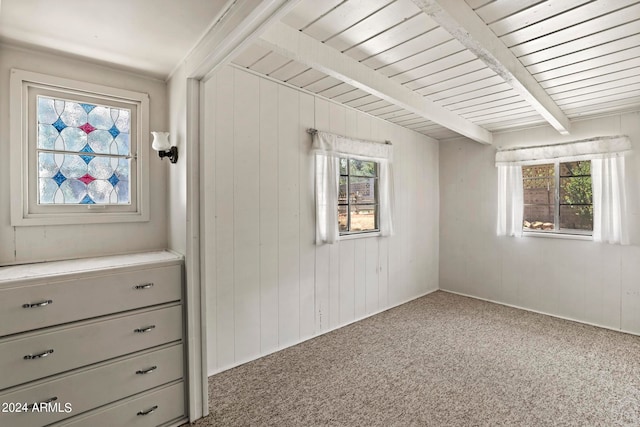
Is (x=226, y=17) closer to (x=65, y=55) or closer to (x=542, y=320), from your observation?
(x=65, y=55)

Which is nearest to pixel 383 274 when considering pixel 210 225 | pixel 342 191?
pixel 342 191

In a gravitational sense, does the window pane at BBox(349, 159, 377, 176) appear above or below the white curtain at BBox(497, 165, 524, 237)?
above

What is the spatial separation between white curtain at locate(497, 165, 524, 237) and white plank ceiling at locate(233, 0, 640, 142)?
980mm

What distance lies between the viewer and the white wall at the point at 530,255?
11.1 ft

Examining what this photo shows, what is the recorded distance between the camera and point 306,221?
303 cm

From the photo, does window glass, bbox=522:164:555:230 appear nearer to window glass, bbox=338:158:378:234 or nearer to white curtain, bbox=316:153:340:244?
window glass, bbox=338:158:378:234

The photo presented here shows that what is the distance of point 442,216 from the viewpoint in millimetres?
4906

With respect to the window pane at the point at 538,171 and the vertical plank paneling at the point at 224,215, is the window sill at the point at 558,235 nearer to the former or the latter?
the window pane at the point at 538,171

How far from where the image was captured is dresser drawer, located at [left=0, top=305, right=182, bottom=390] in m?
1.45

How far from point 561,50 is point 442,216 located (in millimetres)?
3090

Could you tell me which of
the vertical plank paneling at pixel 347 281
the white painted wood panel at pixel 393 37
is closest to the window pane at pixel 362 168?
the vertical plank paneling at pixel 347 281

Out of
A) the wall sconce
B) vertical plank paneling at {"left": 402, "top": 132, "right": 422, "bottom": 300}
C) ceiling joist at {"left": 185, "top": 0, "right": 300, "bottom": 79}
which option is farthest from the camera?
vertical plank paneling at {"left": 402, "top": 132, "right": 422, "bottom": 300}

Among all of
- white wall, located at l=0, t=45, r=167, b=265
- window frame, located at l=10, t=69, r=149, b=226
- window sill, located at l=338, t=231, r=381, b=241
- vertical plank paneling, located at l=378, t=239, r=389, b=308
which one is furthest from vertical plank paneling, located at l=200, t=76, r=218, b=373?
vertical plank paneling, located at l=378, t=239, r=389, b=308

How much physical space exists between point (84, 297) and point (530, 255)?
467cm
